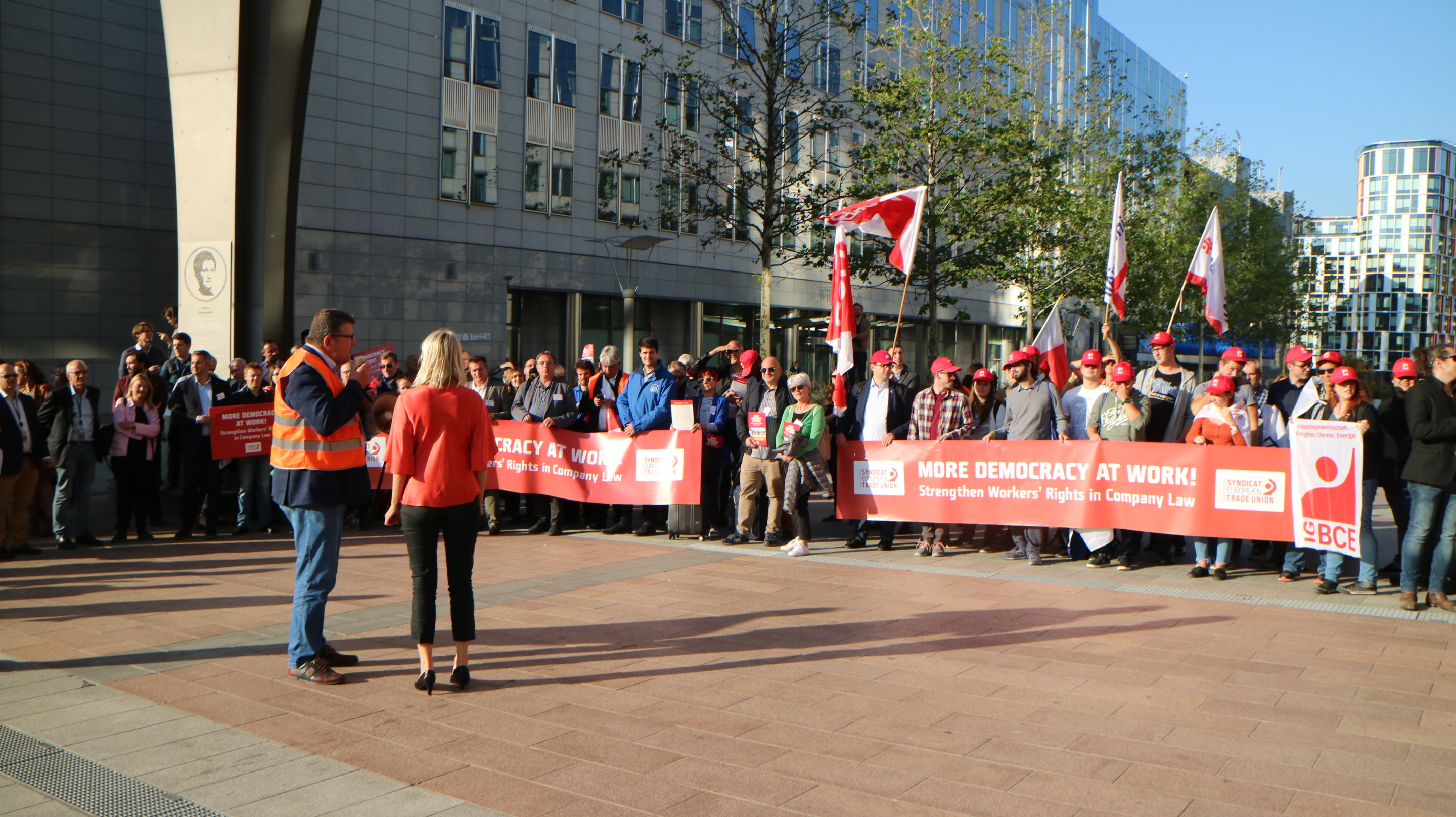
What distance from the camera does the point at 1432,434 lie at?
8.13 meters

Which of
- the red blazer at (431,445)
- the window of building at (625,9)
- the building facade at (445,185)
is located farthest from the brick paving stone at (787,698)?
the window of building at (625,9)

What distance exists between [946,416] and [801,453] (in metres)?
1.51

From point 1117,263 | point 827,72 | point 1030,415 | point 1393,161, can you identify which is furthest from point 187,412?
point 1393,161

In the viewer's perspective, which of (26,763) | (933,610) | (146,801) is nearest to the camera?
(146,801)

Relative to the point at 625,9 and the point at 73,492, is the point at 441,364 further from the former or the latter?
the point at 625,9

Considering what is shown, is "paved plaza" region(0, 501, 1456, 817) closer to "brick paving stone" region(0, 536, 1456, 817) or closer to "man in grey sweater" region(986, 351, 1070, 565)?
"brick paving stone" region(0, 536, 1456, 817)

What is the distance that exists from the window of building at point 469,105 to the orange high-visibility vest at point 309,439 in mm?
24487

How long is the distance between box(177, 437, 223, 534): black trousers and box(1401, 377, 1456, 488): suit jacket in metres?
11.2

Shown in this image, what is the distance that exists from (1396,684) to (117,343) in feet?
89.9

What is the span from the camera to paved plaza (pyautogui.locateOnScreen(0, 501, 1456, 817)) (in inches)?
179

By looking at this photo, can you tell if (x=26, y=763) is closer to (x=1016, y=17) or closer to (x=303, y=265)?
(x=303, y=265)

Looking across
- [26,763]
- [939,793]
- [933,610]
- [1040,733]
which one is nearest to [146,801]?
[26,763]

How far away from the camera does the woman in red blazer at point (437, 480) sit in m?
5.90

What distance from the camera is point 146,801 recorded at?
439 cm
